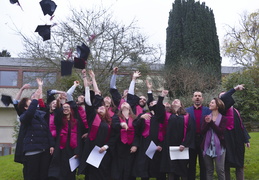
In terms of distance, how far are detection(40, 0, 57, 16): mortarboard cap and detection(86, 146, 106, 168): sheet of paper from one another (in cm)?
306

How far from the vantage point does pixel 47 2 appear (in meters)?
7.23

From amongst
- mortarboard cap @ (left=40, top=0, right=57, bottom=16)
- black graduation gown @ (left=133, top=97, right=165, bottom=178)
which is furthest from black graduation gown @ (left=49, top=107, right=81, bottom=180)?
mortarboard cap @ (left=40, top=0, right=57, bottom=16)

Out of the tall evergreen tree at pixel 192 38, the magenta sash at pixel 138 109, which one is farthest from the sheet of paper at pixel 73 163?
the tall evergreen tree at pixel 192 38

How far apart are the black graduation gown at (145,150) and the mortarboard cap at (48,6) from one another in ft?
9.87

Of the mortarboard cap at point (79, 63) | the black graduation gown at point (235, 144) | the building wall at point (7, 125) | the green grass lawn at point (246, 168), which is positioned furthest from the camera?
the building wall at point (7, 125)

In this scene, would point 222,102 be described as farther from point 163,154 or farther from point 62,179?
point 62,179

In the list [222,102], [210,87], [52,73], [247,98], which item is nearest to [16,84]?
[52,73]

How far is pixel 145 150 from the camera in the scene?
253 inches

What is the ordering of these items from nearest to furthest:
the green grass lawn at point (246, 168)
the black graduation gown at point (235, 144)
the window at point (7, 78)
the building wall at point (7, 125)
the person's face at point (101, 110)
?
the black graduation gown at point (235, 144)
the person's face at point (101, 110)
the green grass lawn at point (246, 168)
the building wall at point (7, 125)
the window at point (7, 78)

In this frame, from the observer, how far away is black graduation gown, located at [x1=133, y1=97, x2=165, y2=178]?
6.32 m

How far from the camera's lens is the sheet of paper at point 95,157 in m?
6.16

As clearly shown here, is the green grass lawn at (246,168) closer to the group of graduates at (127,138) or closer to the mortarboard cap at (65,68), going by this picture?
the group of graduates at (127,138)

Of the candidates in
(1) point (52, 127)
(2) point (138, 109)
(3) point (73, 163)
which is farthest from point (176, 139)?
(1) point (52, 127)

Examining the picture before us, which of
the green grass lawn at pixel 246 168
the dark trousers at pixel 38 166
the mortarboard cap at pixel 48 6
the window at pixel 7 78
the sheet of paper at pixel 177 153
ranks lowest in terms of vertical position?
the green grass lawn at pixel 246 168
